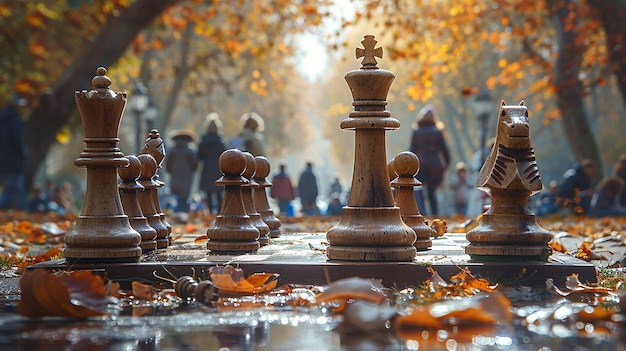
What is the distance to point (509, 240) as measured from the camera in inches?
181

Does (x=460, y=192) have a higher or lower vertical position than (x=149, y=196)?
higher

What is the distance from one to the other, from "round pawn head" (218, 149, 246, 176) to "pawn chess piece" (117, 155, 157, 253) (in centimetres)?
52

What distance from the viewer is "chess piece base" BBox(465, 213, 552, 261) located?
15.0 ft

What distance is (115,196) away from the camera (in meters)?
4.79

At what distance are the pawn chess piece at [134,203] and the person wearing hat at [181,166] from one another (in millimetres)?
11508

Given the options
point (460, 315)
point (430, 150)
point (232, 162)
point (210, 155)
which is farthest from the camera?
point (210, 155)

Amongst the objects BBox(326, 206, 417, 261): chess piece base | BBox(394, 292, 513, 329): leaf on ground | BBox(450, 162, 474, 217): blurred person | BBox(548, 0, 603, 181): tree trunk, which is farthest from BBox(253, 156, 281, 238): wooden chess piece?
BBox(450, 162, 474, 217): blurred person

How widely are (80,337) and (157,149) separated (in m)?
2.97

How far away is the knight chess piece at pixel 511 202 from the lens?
460 centimetres

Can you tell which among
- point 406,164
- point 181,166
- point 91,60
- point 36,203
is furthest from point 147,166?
point 36,203

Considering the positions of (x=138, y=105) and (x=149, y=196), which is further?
(x=138, y=105)

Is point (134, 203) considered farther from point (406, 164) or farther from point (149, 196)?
point (406, 164)

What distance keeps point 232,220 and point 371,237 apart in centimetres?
100

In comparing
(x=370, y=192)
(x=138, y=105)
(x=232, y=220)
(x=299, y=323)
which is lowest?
(x=299, y=323)
